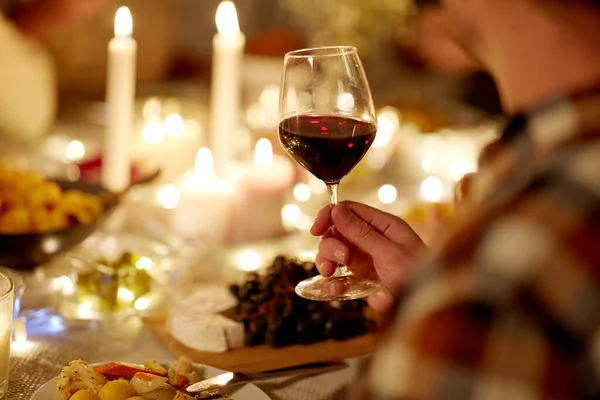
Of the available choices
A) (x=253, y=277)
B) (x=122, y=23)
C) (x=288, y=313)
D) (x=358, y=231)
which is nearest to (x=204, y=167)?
(x=122, y=23)

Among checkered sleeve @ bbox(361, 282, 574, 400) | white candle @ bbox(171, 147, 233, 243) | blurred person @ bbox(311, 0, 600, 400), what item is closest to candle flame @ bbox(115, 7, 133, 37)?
white candle @ bbox(171, 147, 233, 243)

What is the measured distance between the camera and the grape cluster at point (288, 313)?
112 cm

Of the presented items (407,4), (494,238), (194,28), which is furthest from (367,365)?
(194,28)

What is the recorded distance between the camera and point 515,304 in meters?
0.51

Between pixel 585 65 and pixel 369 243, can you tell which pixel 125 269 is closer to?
pixel 369 243

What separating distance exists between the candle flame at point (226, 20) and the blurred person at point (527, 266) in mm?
1254

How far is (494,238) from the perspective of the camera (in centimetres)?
53

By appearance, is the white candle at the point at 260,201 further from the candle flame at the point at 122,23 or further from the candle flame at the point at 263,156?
the candle flame at the point at 122,23

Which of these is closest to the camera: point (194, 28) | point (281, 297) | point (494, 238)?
point (494, 238)

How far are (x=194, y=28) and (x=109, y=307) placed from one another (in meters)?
3.16

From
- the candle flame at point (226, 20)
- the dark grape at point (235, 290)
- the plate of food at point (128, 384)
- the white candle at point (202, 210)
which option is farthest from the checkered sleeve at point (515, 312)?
the candle flame at point (226, 20)

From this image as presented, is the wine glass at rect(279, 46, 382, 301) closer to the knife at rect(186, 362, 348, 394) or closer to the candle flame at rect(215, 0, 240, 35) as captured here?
the knife at rect(186, 362, 348, 394)

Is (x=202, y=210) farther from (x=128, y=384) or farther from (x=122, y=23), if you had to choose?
(x=128, y=384)

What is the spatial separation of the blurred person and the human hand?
0.38 m
